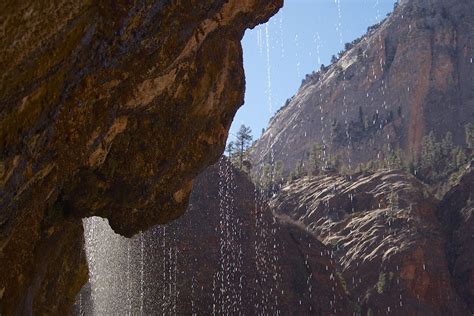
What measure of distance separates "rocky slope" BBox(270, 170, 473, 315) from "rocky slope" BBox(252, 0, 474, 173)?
150 ft

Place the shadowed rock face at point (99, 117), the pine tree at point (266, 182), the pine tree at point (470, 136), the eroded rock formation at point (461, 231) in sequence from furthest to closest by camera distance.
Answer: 1. the pine tree at point (470, 136)
2. the pine tree at point (266, 182)
3. the eroded rock formation at point (461, 231)
4. the shadowed rock face at point (99, 117)

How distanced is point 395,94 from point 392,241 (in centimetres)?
7165

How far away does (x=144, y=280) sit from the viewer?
33719 mm

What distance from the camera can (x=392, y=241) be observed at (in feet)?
186

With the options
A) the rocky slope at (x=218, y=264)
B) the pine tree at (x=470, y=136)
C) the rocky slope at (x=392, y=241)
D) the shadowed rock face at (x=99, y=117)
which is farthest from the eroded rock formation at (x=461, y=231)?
the shadowed rock face at (x=99, y=117)

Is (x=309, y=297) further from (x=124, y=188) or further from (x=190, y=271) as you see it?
(x=124, y=188)

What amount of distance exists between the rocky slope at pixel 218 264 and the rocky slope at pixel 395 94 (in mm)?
70815

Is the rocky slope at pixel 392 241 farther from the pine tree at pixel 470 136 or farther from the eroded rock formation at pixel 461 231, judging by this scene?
the pine tree at pixel 470 136

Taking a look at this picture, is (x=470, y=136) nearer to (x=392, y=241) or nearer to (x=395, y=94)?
(x=395, y=94)

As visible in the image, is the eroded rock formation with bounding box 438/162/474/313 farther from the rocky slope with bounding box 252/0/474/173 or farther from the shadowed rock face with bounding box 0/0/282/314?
the rocky slope with bounding box 252/0/474/173

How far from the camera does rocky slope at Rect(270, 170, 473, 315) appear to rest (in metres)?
52.2

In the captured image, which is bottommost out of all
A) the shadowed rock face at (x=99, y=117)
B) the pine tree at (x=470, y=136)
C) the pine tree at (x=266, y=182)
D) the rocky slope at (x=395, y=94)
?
the shadowed rock face at (x=99, y=117)

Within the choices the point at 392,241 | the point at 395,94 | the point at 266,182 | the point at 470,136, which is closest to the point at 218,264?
the point at 392,241

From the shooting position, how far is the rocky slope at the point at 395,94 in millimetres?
115000
